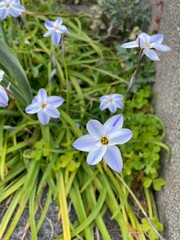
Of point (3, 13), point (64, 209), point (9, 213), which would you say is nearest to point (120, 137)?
point (64, 209)

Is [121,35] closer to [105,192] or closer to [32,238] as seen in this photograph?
[105,192]

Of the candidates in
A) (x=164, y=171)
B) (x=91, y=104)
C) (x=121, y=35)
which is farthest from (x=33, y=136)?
(x=121, y=35)

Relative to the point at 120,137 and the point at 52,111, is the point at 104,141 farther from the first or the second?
the point at 52,111

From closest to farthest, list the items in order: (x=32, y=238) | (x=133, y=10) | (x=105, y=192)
→ (x=32, y=238), (x=105, y=192), (x=133, y=10)

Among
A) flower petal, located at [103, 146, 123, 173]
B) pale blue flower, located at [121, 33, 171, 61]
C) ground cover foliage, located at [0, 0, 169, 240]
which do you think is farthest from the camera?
ground cover foliage, located at [0, 0, 169, 240]

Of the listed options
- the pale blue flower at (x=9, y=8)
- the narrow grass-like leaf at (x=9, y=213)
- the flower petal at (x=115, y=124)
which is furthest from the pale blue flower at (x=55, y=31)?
the narrow grass-like leaf at (x=9, y=213)

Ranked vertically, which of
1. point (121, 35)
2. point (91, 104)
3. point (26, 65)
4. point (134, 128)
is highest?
point (121, 35)

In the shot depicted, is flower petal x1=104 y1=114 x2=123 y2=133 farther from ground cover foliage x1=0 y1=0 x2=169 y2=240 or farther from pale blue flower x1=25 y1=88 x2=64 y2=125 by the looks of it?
ground cover foliage x1=0 y1=0 x2=169 y2=240

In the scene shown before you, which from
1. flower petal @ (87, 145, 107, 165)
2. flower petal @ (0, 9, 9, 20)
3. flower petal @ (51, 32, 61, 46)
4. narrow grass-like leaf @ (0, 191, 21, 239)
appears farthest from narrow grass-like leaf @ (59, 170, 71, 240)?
flower petal @ (0, 9, 9, 20)
